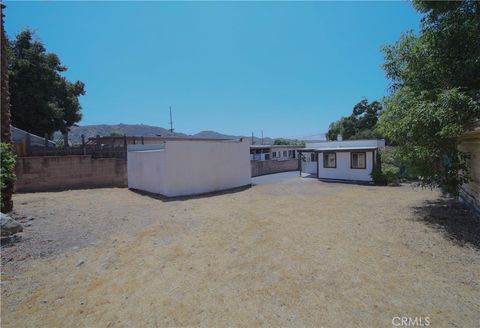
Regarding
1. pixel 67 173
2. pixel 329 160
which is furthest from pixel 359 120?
pixel 67 173

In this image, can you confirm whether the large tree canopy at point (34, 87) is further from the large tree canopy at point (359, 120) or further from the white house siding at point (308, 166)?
the large tree canopy at point (359, 120)

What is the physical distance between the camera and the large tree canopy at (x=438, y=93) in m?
5.74

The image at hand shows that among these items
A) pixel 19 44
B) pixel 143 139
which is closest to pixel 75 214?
pixel 143 139

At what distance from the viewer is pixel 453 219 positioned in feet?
22.3

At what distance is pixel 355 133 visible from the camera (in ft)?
120

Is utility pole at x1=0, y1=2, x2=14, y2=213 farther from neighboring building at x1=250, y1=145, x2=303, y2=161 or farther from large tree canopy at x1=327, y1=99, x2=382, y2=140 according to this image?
large tree canopy at x1=327, y1=99, x2=382, y2=140

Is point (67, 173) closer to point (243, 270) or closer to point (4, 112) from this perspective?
point (4, 112)

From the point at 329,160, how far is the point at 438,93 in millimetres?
11933

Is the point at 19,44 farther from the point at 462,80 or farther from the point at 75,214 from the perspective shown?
the point at 462,80

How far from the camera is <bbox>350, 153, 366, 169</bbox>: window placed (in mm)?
16453

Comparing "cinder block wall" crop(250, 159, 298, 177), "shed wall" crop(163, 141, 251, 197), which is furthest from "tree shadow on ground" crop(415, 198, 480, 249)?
"cinder block wall" crop(250, 159, 298, 177)

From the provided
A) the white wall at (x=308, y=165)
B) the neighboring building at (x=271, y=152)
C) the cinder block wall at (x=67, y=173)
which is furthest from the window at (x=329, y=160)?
the cinder block wall at (x=67, y=173)

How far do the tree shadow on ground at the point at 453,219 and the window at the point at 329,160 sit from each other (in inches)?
347

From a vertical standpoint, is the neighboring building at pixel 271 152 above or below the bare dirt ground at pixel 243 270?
above
